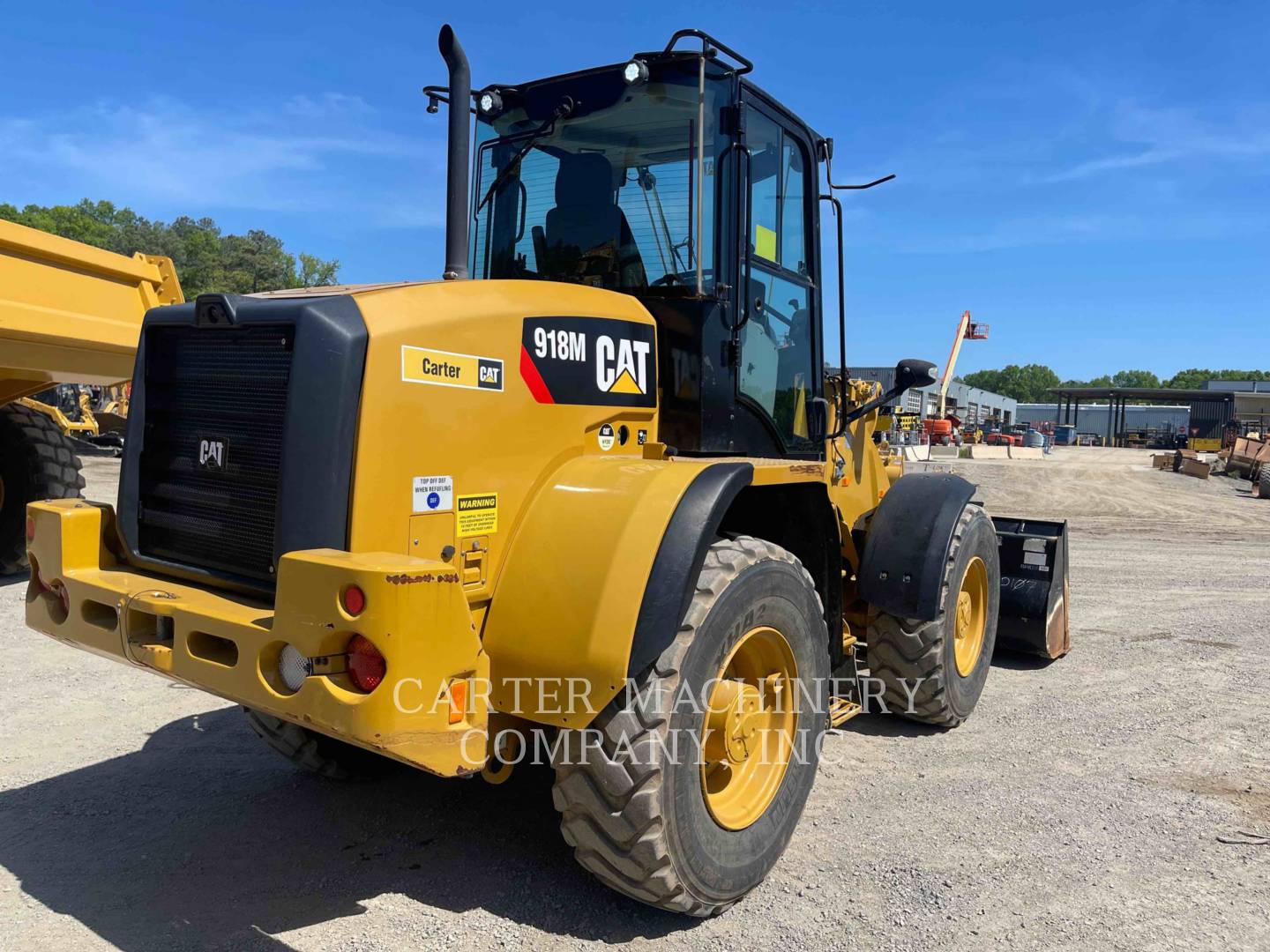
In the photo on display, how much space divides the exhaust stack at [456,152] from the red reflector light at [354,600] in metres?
1.44

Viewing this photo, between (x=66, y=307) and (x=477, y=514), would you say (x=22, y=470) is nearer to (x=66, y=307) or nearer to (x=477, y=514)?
(x=66, y=307)

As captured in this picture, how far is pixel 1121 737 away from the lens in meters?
4.96

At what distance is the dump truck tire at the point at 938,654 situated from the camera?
4.73 m

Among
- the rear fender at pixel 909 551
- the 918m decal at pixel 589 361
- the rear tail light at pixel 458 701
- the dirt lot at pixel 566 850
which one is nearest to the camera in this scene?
the rear tail light at pixel 458 701

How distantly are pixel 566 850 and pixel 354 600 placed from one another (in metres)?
1.67

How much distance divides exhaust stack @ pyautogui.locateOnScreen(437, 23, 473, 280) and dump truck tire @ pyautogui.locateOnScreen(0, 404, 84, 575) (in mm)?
6227

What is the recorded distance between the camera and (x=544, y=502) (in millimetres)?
3037

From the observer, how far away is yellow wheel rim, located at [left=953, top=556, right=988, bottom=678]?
17.5 ft

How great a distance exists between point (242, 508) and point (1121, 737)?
4527 mm

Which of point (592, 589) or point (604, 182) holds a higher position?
point (604, 182)

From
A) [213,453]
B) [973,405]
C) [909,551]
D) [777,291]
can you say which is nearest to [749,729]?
[909,551]

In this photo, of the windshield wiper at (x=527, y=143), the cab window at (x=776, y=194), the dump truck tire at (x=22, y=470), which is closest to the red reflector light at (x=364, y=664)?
the cab window at (x=776, y=194)

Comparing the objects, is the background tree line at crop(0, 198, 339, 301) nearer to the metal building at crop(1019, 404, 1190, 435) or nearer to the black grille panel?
the black grille panel

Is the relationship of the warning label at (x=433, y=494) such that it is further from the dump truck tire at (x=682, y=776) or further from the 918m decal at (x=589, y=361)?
the dump truck tire at (x=682, y=776)
